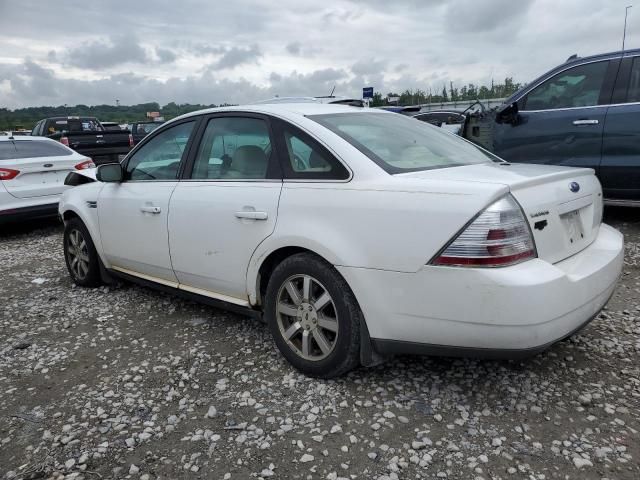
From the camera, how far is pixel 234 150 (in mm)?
3553

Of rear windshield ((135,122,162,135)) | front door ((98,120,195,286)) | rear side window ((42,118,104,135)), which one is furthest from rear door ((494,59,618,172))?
rear windshield ((135,122,162,135))

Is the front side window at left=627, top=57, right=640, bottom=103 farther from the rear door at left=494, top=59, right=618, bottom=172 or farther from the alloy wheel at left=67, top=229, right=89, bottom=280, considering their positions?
the alloy wheel at left=67, top=229, right=89, bottom=280

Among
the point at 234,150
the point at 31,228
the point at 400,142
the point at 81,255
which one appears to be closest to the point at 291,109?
the point at 234,150

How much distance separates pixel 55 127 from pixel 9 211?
10.8 metres

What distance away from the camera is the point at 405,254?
2.51m

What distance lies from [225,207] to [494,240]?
1716 mm

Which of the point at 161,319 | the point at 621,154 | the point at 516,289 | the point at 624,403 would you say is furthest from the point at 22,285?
the point at 621,154

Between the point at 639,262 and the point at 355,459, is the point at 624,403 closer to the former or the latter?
the point at 355,459

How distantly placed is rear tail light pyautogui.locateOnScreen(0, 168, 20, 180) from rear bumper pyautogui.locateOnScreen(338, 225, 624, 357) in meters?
6.60

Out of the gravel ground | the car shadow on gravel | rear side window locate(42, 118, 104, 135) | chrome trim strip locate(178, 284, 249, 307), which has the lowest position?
the car shadow on gravel

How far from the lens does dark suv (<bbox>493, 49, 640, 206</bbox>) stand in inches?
216

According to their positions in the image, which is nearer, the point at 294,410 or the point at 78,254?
the point at 294,410

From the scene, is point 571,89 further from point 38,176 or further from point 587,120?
point 38,176

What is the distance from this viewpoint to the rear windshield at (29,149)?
7.70 m
